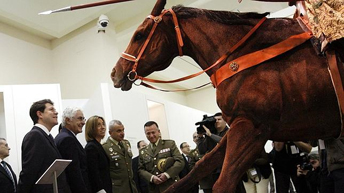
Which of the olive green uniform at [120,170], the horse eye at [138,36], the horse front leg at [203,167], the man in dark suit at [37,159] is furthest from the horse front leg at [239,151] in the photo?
the olive green uniform at [120,170]

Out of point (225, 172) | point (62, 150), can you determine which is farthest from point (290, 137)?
point (62, 150)

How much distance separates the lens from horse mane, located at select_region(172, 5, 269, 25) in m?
2.92

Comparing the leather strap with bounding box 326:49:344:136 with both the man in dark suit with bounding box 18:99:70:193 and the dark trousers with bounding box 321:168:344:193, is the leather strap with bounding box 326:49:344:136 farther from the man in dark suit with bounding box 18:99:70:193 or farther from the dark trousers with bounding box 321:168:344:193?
the man in dark suit with bounding box 18:99:70:193

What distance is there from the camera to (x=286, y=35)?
108 inches

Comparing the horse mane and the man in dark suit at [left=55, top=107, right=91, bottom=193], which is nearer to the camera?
the horse mane

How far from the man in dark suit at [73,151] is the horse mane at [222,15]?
2154mm

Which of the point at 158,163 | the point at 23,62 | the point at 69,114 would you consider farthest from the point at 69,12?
the point at 69,114

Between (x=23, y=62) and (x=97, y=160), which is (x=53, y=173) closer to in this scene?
(x=97, y=160)

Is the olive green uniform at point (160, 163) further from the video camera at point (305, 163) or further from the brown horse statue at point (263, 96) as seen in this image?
the brown horse statue at point (263, 96)

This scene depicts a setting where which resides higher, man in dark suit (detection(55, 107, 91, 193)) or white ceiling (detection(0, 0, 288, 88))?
white ceiling (detection(0, 0, 288, 88))

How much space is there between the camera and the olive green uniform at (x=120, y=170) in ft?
17.7

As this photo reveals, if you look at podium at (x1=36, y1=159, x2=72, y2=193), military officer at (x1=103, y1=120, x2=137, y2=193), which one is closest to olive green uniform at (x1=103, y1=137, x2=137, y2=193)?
military officer at (x1=103, y1=120, x2=137, y2=193)

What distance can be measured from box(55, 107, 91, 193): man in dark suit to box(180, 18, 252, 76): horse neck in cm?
204

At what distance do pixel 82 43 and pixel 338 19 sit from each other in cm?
977
